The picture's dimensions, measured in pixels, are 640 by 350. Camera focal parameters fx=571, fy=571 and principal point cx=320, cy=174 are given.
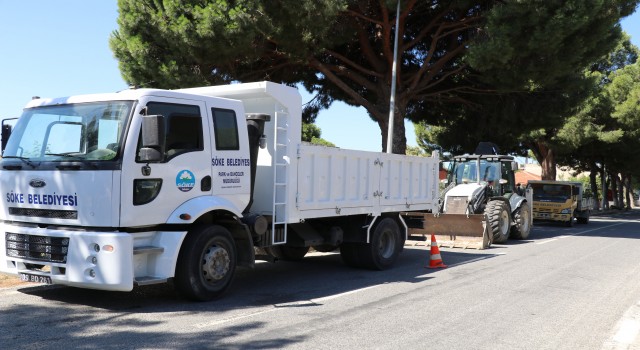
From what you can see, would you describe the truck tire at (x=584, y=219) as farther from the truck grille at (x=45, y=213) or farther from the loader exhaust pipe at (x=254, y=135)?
the truck grille at (x=45, y=213)

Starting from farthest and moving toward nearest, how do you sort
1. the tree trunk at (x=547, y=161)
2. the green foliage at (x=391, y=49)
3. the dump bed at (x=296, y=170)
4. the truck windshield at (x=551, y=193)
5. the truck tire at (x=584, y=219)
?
the tree trunk at (x=547, y=161) → the truck tire at (x=584, y=219) → the truck windshield at (x=551, y=193) → the green foliage at (x=391, y=49) → the dump bed at (x=296, y=170)

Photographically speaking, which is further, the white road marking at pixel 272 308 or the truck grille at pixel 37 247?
the truck grille at pixel 37 247

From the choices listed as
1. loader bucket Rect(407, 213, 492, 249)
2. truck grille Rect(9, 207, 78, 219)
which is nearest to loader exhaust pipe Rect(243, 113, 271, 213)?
truck grille Rect(9, 207, 78, 219)

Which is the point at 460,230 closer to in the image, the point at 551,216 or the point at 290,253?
the point at 290,253

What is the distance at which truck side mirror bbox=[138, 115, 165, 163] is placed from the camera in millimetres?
6285

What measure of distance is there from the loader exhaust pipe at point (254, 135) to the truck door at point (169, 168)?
845 mm

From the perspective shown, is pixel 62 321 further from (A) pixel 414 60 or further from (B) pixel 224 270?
(A) pixel 414 60

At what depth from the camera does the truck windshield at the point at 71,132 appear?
21.6 feet

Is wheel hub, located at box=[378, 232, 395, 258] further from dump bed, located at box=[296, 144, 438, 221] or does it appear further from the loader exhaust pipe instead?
the loader exhaust pipe

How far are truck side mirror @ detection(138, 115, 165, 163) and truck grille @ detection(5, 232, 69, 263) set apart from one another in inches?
52.5

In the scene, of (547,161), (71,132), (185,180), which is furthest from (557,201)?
(71,132)

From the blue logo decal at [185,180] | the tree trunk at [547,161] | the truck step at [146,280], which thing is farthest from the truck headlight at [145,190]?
the tree trunk at [547,161]

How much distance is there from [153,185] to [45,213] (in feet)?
4.33

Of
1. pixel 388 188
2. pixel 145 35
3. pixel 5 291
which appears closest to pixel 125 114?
pixel 5 291
